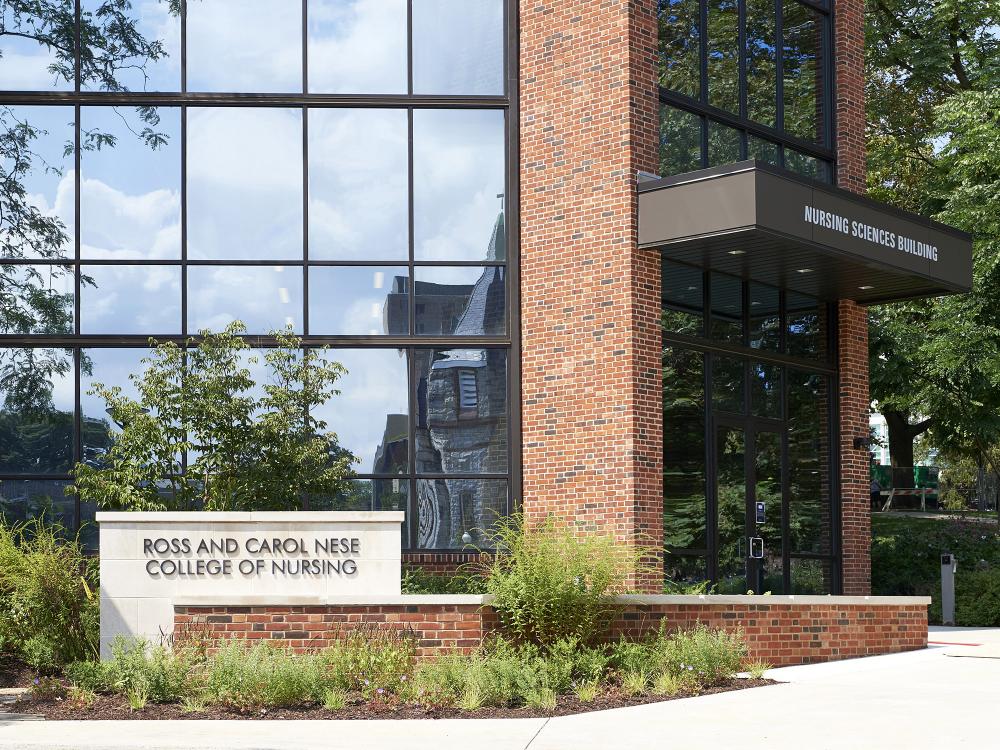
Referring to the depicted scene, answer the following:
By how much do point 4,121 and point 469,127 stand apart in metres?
6.28

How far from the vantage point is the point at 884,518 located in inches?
1320

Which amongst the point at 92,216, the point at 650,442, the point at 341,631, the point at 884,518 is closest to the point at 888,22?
the point at 884,518

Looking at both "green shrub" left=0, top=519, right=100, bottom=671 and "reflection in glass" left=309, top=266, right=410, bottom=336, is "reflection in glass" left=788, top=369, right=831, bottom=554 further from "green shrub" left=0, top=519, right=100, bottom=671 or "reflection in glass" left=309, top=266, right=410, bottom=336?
"green shrub" left=0, top=519, right=100, bottom=671

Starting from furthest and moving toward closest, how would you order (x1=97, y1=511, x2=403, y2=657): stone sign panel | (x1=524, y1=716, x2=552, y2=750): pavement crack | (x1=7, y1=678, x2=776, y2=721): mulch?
(x1=97, y1=511, x2=403, y2=657): stone sign panel, (x1=7, y1=678, x2=776, y2=721): mulch, (x1=524, y1=716, x2=552, y2=750): pavement crack

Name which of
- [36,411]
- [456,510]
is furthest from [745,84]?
[36,411]

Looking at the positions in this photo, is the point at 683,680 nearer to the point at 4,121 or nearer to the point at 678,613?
the point at 678,613

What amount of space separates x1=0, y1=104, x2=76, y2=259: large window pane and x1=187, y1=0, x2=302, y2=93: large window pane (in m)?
1.92

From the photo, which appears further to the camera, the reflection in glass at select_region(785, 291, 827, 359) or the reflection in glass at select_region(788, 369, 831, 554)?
the reflection in glass at select_region(785, 291, 827, 359)

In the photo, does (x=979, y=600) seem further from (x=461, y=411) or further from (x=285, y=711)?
(x=285, y=711)

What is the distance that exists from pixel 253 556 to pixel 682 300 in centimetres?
702

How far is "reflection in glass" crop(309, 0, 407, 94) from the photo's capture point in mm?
17625

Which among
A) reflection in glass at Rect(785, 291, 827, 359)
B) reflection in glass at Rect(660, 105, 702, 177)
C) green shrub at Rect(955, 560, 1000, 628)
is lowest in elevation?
green shrub at Rect(955, 560, 1000, 628)

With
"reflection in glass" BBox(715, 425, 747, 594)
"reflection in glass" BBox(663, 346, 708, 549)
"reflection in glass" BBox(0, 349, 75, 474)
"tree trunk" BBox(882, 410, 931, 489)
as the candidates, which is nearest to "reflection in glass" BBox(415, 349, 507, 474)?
"reflection in glass" BBox(663, 346, 708, 549)

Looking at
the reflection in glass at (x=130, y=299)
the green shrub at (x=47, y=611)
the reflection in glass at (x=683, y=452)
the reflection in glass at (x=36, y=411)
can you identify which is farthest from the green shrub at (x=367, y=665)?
the reflection in glass at (x=130, y=299)
